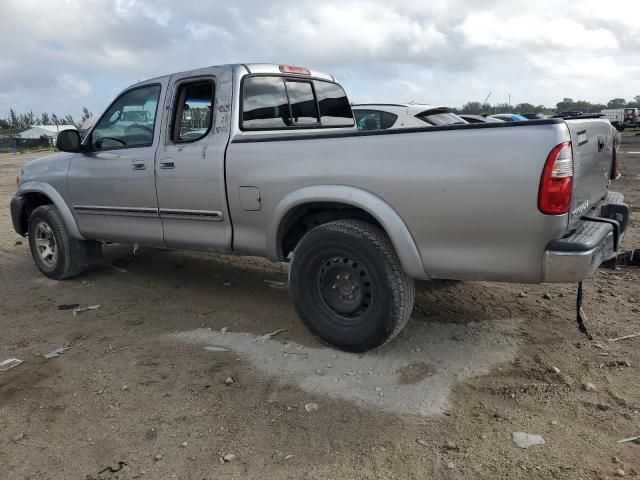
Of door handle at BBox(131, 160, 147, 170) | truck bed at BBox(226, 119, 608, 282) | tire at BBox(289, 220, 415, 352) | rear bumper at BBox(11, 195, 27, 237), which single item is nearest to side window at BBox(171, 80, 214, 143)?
door handle at BBox(131, 160, 147, 170)

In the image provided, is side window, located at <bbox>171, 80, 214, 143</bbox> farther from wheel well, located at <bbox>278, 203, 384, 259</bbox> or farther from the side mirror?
the side mirror

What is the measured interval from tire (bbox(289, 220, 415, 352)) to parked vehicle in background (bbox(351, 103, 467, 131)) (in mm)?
5056

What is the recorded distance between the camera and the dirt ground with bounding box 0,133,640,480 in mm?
2746

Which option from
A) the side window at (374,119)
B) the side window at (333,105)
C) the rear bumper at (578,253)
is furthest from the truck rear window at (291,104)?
the side window at (374,119)

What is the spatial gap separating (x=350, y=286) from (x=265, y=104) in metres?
1.81

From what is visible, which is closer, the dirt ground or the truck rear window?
the dirt ground

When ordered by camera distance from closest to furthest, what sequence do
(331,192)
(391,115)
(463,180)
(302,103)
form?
(463,180)
(331,192)
(302,103)
(391,115)

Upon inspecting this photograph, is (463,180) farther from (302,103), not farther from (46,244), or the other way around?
(46,244)

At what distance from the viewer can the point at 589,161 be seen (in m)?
3.41

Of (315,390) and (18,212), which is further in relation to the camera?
(18,212)

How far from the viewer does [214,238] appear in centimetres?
442

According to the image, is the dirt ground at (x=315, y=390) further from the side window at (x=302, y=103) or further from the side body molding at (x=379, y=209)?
the side window at (x=302, y=103)

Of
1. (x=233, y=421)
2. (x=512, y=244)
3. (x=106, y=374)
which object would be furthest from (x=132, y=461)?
(x=512, y=244)

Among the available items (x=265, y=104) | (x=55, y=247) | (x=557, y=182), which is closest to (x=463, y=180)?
(x=557, y=182)
